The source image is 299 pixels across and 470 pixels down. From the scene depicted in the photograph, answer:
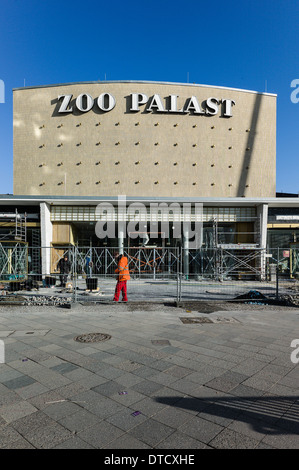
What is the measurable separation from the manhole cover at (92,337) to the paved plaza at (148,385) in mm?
21

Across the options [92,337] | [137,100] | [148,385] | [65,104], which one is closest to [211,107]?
[137,100]

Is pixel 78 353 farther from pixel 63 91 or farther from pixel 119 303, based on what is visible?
pixel 63 91

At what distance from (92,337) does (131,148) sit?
19.1m

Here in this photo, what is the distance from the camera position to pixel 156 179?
75.6 feet

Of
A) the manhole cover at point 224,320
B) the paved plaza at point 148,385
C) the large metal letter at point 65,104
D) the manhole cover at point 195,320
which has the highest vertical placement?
the large metal letter at point 65,104

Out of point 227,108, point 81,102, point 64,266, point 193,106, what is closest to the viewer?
point 64,266

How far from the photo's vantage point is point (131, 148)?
23047mm

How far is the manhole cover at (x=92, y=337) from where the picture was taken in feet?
19.5

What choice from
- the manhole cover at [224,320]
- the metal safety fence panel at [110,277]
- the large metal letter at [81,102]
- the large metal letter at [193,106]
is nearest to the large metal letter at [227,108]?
the large metal letter at [193,106]

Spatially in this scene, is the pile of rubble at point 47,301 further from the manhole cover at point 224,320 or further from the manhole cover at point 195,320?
the manhole cover at point 224,320

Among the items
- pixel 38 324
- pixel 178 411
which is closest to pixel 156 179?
pixel 38 324

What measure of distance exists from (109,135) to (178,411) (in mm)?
22373

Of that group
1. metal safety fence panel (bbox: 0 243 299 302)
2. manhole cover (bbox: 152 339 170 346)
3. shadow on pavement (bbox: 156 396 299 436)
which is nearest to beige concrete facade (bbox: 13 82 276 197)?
metal safety fence panel (bbox: 0 243 299 302)

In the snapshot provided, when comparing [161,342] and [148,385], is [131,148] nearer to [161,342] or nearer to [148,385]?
[161,342]
